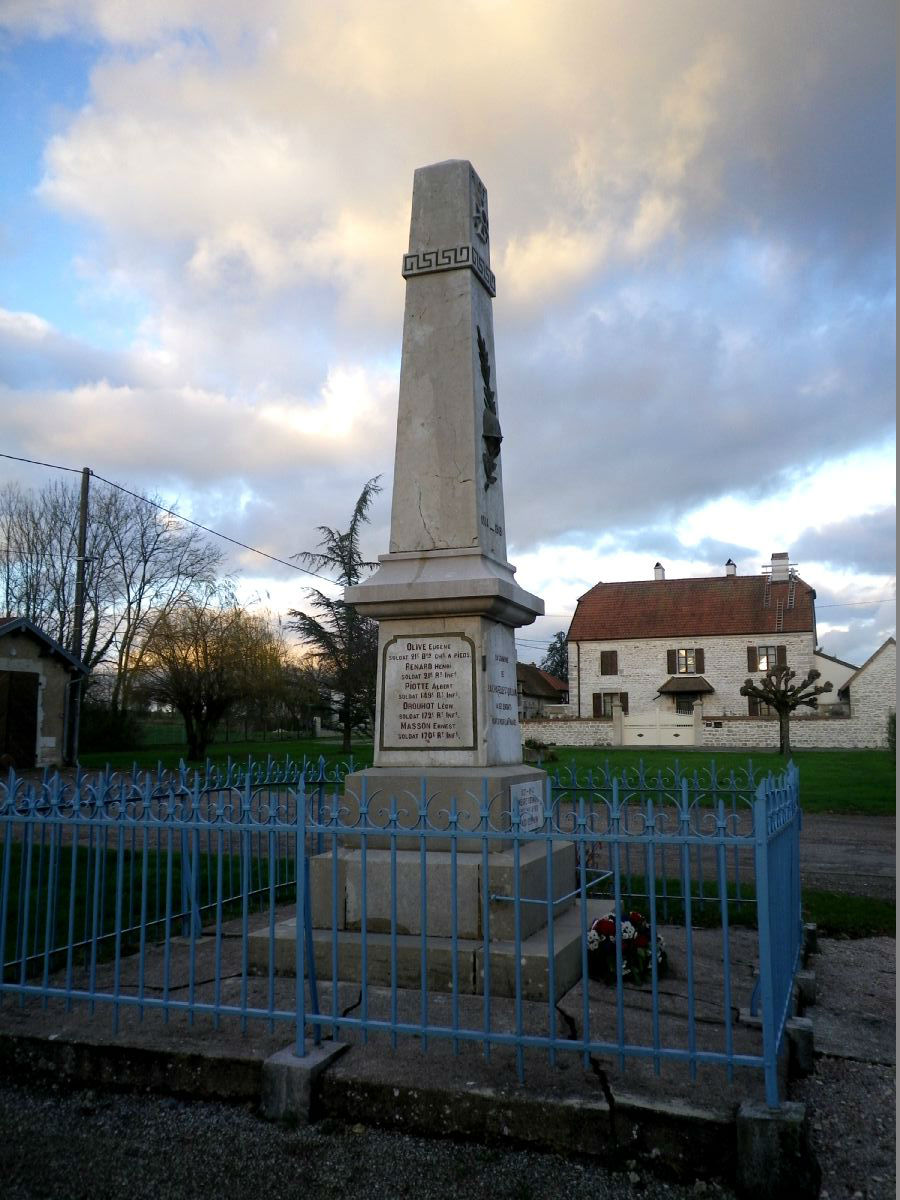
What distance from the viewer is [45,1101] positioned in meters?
3.74

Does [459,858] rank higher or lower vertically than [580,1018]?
higher

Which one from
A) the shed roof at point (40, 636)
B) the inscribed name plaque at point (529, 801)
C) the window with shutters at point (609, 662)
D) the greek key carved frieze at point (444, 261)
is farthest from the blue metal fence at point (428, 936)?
the window with shutters at point (609, 662)

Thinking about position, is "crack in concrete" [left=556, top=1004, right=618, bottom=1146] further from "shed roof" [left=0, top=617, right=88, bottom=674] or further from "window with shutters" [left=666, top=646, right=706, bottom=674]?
"window with shutters" [left=666, top=646, right=706, bottom=674]

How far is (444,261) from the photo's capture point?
6109mm

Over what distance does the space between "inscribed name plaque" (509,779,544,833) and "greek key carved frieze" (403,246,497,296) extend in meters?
3.54

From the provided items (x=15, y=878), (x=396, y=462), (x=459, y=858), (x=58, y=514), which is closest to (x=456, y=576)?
(x=396, y=462)

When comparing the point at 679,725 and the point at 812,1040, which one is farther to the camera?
the point at 679,725

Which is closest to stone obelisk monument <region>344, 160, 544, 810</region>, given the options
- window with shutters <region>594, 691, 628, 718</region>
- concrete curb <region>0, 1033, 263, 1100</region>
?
concrete curb <region>0, 1033, 263, 1100</region>

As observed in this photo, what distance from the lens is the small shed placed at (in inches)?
818

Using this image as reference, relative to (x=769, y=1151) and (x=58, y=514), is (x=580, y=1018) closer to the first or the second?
(x=769, y=1151)

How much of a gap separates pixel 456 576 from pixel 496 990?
241cm

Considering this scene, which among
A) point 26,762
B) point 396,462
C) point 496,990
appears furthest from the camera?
point 26,762

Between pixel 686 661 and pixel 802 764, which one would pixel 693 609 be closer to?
pixel 686 661

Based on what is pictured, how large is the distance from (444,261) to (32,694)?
19.0 metres
